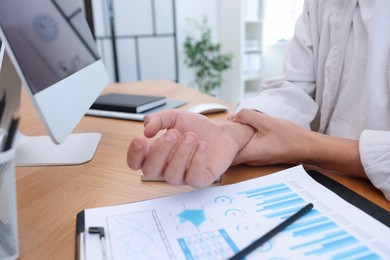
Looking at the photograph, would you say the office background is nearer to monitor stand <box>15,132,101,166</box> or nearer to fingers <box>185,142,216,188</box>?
monitor stand <box>15,132,101,166</box>

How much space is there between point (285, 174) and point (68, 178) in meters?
0.33

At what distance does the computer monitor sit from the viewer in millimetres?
325

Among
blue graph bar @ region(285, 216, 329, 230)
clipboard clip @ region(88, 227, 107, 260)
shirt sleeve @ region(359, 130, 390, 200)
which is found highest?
shirt sleeve @ region(359, 130, 390, 200)

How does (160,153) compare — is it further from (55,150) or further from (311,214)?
(55,150)

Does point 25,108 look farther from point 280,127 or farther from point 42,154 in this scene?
point 280,127

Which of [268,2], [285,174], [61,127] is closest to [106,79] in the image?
[61,127]

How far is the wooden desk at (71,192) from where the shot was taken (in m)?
0.33

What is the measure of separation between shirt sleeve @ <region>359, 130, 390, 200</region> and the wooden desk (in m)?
0.02

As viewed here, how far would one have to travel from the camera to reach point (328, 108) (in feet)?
2.16

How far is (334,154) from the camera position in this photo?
464 millimetres

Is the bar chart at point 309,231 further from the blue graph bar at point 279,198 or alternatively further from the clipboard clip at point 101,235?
the clipboard clip at point 101,235

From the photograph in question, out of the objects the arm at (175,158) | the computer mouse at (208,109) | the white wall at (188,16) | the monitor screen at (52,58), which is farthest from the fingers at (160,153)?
the white wall at (188,16)

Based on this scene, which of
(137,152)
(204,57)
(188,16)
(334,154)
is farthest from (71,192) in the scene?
(188,16)

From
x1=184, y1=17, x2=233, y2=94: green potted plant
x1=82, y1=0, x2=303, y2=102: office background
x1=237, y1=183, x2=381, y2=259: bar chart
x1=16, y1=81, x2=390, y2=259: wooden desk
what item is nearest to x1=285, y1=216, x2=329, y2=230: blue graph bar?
x1=237, y1=183, x2=381, y2=259: bar chart
